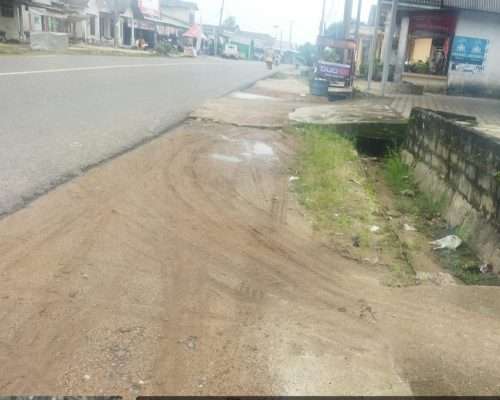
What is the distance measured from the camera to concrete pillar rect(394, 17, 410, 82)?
21553 millimetres

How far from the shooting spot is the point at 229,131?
9.27m

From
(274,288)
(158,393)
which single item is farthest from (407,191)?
(158,393)

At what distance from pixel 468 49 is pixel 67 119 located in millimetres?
16773

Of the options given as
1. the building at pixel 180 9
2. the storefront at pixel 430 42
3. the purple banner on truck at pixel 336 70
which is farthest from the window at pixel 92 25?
the building at pixel 180 9

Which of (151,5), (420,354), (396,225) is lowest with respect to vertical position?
(396,225)

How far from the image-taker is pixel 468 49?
19859 millimetres

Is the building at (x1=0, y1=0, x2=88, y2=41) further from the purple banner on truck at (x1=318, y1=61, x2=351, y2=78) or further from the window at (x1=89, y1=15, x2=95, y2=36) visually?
the purple banner on truck at (x1=318, y1=61, x2=351, y2=78)

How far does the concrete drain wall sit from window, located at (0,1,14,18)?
3112 centimetres

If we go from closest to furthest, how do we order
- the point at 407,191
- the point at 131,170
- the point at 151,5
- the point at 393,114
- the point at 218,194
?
the point at 218,194, the point at 131,170, the point at 407,191, the point at 393,114, the point at 151,5

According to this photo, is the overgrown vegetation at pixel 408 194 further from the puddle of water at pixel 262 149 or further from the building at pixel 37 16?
the building at pixel 37 16

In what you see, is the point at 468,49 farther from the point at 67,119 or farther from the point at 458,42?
the point at 67,119

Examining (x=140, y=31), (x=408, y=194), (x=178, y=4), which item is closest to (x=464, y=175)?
(x=408, y=194)

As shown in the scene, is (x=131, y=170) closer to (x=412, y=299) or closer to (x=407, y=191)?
(x=412, y=299)

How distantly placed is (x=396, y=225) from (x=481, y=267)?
5.09ft
